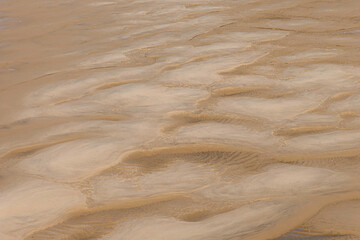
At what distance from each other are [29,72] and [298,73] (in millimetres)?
1210

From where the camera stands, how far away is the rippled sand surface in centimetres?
108

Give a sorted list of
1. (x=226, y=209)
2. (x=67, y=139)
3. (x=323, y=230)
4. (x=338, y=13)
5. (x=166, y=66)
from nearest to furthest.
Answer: (x=323, y=230) < (x=226, y=209) < (x=67, y=139) < (x=166, y=66) < (x=338, y=13)

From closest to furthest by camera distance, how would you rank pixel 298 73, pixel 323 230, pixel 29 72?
pixel 323 230 → pixel 298 73 → pixel 29 72

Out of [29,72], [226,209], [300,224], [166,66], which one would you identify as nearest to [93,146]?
[226,209]

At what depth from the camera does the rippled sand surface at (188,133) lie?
1075mm

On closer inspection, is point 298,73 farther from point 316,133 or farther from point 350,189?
point 350,189

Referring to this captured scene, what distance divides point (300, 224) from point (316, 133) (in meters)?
0.50

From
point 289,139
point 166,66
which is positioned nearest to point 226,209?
point 289,139

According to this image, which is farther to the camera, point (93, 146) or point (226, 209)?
point (93, 146)

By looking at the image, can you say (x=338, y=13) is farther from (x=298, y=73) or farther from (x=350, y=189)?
(x=350, y=189)

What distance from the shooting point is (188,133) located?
1521 mm

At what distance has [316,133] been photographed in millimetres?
1459

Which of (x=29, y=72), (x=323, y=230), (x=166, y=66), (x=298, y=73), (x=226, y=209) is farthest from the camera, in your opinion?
(x=29, y=72)

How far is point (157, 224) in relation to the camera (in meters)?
1.06
